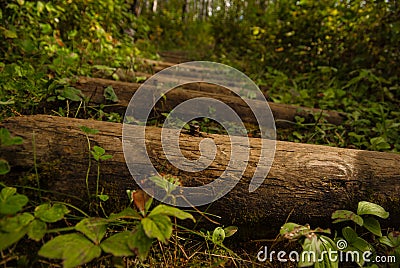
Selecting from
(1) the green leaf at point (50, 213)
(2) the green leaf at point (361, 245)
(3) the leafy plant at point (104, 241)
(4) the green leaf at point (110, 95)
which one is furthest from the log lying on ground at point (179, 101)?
(2) the green leaf at point (361, 245)

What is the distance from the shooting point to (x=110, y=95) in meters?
2.11

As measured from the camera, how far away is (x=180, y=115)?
217cm

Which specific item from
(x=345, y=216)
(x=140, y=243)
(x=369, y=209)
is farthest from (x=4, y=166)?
(x=369, y=209)

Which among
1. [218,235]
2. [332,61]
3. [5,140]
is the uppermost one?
[332,61]

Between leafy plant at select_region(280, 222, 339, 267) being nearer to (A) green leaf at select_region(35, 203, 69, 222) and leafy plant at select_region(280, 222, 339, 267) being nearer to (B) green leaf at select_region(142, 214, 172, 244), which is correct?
(B) green leaf at select_region(142, 214, 172, 244)

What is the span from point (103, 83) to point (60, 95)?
0.42 m

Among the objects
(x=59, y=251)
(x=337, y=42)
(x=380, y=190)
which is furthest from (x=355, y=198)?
Answer: (x=337, y=42)

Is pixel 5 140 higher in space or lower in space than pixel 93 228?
higher

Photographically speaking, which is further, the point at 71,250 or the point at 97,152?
the point at 97,152

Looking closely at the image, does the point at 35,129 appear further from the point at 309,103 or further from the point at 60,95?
the point at 309,103

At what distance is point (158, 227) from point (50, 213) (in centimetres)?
37

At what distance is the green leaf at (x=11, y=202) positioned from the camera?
94 centimetres

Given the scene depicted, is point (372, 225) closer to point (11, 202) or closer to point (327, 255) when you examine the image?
point (327, 255)

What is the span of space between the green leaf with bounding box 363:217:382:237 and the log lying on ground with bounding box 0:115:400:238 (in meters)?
0.08
